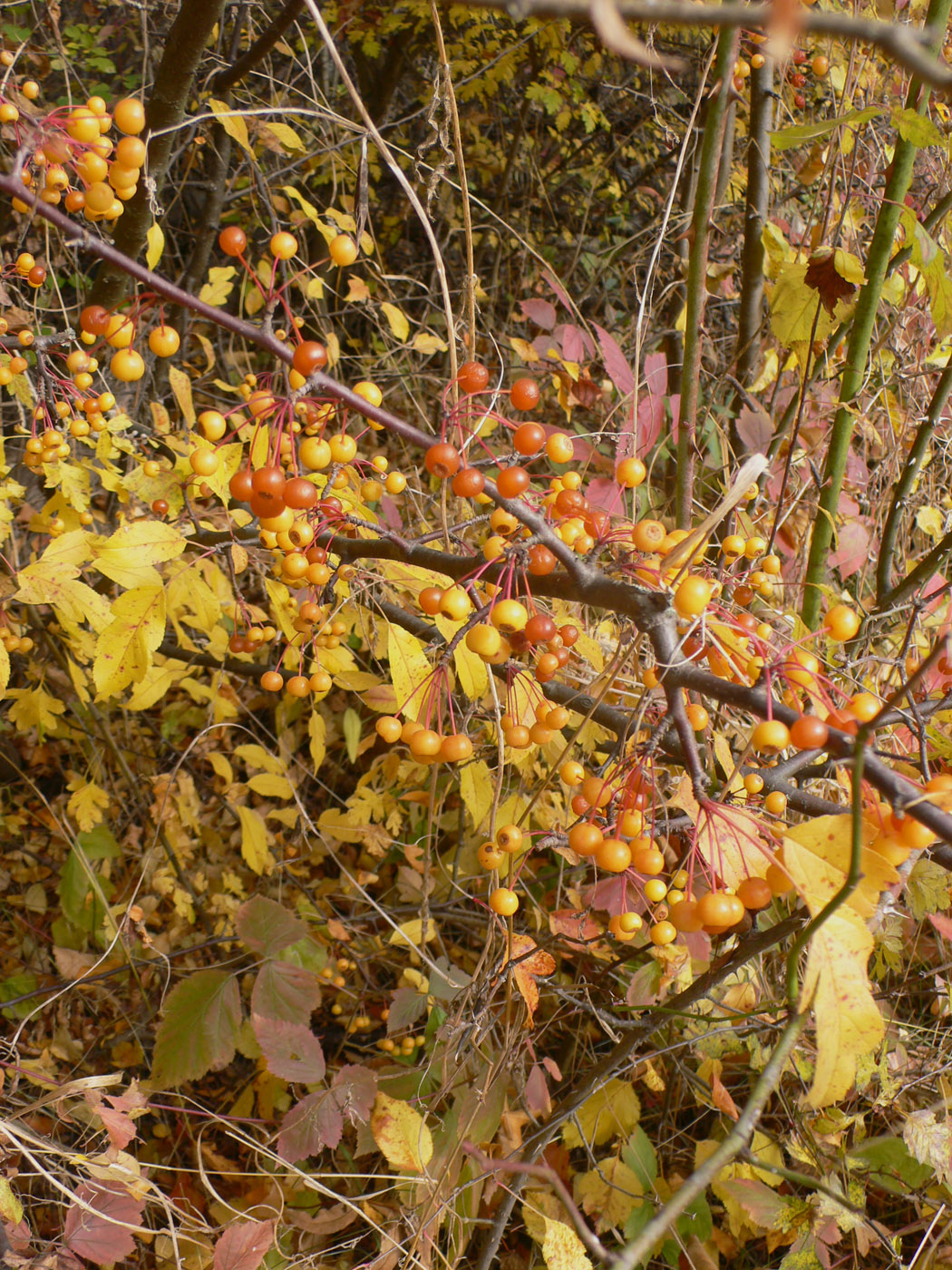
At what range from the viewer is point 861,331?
1.51 meters

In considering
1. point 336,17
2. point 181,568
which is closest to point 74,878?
point 181,568

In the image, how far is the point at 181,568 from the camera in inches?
50.9

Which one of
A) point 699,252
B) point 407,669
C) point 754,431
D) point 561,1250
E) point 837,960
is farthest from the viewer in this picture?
point 754,431

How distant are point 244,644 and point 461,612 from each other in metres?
0.85

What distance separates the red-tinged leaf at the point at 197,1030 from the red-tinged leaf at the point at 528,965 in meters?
0.65

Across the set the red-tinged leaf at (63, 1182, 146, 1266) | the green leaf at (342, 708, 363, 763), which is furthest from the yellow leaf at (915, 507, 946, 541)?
the red-tinged leaf at (63, 1182, 146, 1266)

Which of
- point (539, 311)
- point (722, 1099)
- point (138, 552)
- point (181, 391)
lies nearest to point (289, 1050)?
point (722, 1099)

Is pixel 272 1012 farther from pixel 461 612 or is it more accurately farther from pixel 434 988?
pixel 461 612

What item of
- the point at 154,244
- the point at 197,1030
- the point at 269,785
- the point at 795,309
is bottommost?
the point at 197,1030

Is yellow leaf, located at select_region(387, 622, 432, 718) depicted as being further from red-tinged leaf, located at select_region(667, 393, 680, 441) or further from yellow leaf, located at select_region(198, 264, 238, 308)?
yellow leaf, located at select_region(198, 264, 238, 308)

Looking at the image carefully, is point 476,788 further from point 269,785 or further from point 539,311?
point 539,311

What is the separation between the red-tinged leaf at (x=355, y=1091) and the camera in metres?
1.42

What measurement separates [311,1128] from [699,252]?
5.59 ft

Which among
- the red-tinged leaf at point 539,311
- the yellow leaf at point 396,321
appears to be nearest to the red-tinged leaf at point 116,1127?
the yellow leaf at point 396,321
